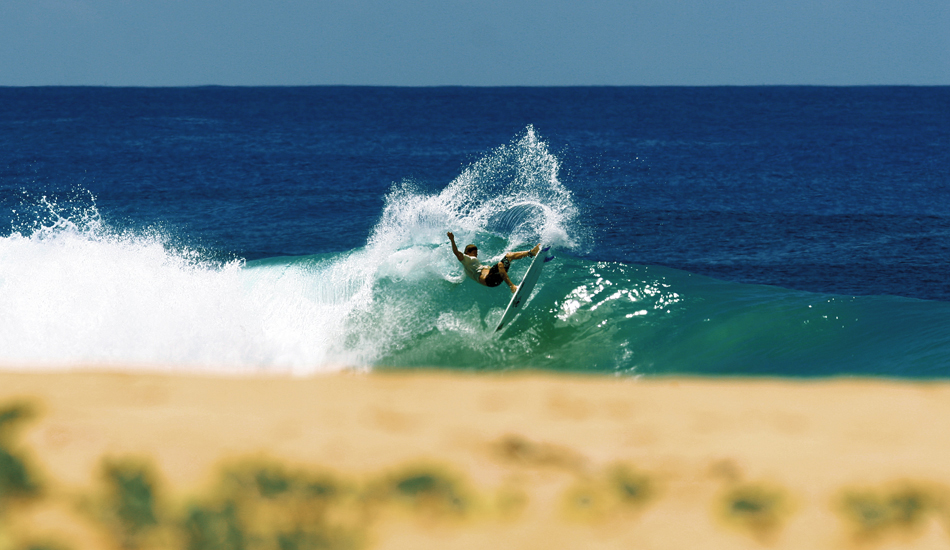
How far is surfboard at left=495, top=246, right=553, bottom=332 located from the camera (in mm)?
13234

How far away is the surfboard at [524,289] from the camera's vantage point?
43.4 feet

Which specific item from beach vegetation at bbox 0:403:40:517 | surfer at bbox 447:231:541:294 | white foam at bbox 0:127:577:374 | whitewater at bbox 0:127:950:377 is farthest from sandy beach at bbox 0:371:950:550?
surfer at bbox 447:231:541:294

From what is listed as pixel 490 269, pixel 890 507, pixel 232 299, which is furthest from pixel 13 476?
pixel 232 299

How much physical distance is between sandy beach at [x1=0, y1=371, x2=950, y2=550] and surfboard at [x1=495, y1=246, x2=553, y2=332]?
7862 mm

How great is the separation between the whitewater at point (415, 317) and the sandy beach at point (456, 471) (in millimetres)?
6605

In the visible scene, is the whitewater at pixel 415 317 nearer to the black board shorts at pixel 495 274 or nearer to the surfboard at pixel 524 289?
the surfboard at pixel 524 289

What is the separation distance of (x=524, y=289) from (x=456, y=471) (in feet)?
31.3

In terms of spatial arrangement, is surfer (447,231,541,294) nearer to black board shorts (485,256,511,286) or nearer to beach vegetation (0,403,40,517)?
black board shorts (485,256,511,286)

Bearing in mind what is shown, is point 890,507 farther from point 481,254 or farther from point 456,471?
point 481,254

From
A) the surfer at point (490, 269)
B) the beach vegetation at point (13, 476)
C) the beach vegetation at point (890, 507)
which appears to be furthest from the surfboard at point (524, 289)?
the beach vegetation at point (13, 476)

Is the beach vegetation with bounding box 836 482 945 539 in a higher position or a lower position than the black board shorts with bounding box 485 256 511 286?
lower

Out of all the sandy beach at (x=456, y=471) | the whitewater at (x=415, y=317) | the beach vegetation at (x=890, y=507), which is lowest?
the beach vegetation at (x=890, y=507)

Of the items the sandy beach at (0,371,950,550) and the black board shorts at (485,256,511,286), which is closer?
the sandy beach at (0,371,950,550)

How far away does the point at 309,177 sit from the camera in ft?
143
